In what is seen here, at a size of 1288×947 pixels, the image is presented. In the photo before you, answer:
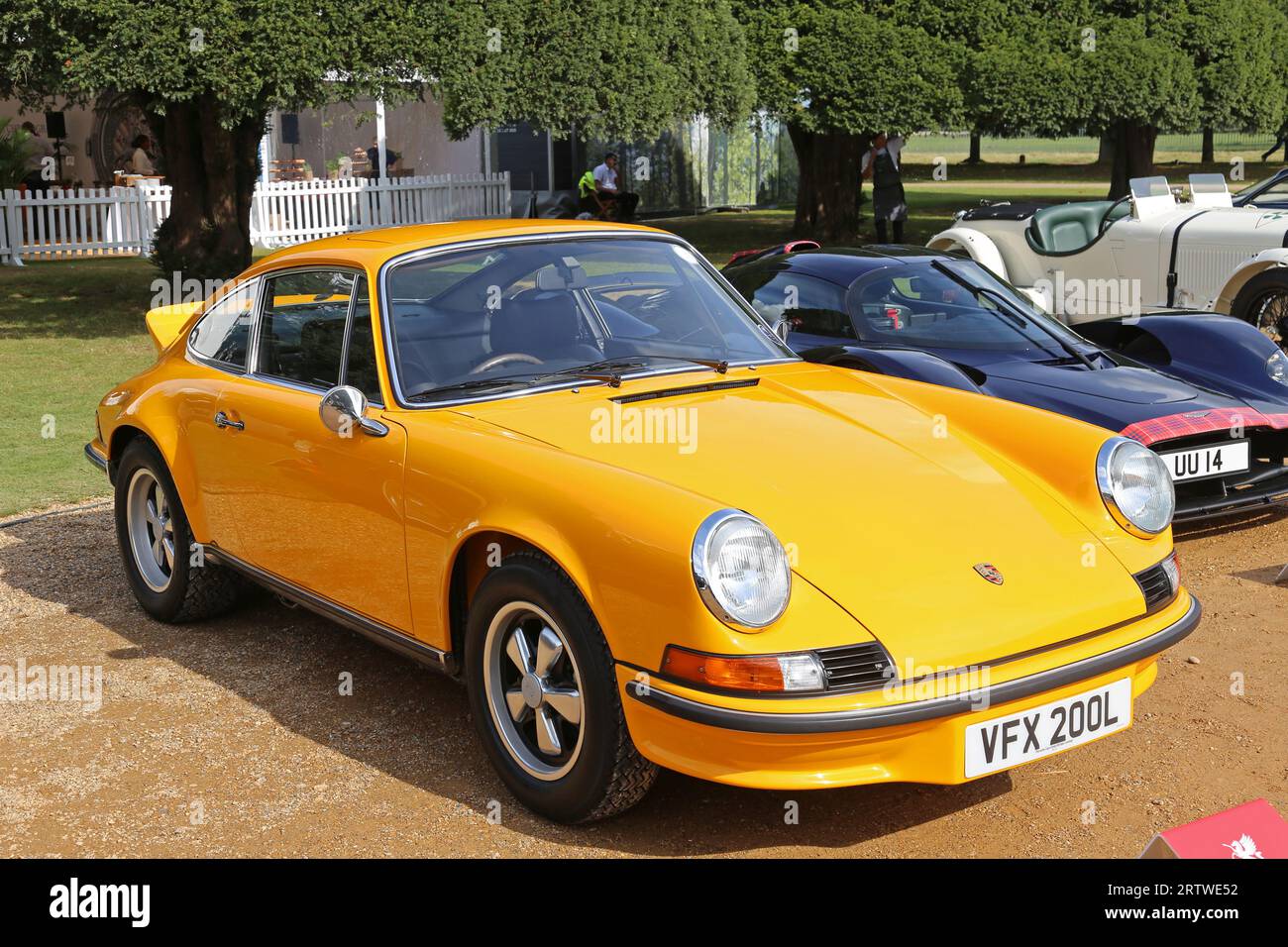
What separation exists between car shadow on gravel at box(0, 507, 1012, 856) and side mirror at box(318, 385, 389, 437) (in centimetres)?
102

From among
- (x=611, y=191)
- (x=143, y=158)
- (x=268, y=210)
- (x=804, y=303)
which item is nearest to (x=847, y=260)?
(x=804, y=303)

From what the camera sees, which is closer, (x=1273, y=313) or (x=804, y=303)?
(x=804, y=303)

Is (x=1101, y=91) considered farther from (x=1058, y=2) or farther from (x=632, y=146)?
(x=632, y=146)

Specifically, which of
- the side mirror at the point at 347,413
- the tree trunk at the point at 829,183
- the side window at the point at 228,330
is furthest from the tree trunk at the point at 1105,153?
the side mirror at the point at 347,413

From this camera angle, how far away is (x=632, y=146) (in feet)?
97.5

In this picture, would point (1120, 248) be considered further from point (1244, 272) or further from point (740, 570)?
point (740, 570)

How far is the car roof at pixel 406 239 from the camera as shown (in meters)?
4.72

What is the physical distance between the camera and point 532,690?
148 inches

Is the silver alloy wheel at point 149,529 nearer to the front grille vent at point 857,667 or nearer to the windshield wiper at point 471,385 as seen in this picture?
the windshield wiper at point 471,385

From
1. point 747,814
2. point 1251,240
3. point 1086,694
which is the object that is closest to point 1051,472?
point 1086,694

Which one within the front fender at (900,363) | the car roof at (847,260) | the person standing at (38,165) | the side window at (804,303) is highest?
the person standing at (38,165)

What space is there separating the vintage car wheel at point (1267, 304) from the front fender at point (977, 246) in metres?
1.79

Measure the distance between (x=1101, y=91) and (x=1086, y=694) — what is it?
2025 centimetres

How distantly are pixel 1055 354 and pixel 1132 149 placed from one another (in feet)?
68.8
